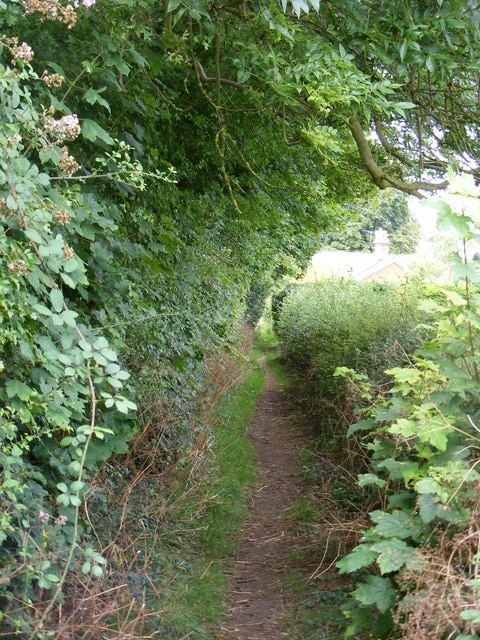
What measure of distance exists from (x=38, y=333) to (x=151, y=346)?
321 centimetres

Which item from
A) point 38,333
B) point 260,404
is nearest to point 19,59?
point 38,333

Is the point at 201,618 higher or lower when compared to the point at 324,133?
lower

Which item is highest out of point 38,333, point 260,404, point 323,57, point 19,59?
point 323,57

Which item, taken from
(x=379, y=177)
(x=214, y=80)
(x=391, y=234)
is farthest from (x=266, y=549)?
(x=391, y=234)

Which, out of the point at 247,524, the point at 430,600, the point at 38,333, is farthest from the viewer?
the point at 247,524

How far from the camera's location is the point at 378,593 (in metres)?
4.05

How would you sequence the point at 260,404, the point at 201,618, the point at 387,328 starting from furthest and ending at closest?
the point at 260,404 < the point at 387,328 < the point at 201,618

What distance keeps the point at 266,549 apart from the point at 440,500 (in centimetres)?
344

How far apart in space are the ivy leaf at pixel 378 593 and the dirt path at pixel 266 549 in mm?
1368

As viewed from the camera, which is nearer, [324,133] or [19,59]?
[19,59]

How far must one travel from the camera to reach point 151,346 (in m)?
7.00

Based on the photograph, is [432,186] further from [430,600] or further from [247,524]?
[430,600]

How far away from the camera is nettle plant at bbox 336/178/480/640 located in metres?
3.43

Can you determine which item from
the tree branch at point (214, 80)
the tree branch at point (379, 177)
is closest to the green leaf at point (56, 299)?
the tree branch at point (214, 80)
